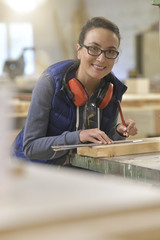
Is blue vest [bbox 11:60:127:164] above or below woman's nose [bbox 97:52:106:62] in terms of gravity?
below

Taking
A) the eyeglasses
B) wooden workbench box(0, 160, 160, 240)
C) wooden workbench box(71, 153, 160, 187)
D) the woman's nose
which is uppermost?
the eyeglasses

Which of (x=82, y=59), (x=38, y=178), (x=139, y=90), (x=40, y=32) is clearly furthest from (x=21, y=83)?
(x=40, y=32)

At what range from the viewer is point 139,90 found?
461cm

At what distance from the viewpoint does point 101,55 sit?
1.81 m

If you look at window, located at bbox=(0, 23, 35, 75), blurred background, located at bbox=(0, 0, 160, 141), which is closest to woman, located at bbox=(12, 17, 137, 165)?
blurred background, located at bbox=(0, 0, 160, 141)

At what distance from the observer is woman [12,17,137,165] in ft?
5.95

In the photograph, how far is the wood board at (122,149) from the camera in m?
1.54

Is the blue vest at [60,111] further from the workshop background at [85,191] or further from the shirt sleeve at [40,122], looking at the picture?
the workshop background at [85,191]

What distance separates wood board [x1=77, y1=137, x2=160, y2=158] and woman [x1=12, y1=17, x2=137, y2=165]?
0.53ft

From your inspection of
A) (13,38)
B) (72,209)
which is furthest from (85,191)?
(13,38)

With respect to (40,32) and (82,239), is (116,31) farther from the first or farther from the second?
(40,32)

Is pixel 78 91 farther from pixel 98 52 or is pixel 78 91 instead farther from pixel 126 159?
pixel 126 159

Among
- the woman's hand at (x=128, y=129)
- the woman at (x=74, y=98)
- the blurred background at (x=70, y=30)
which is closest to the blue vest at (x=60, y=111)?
the woman at (x=74, y=98)

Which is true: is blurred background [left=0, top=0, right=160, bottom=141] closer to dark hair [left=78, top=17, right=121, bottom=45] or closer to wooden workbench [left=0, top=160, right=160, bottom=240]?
dark hair [left=78, top=17, right=121, bottom=45]
